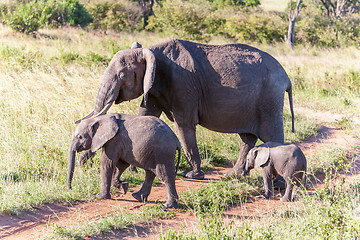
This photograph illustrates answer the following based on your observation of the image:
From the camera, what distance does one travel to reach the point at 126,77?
19.9 feet

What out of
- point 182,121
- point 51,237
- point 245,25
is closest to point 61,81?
point 182,121

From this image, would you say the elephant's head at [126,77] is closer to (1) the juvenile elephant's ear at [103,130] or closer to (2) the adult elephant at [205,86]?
(2) the adult elephant at [205,86]

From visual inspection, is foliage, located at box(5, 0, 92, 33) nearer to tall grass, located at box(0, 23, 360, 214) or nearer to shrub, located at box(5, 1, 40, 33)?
shrub, located at box(5, 1, 40, 33)

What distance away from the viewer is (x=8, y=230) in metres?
4.86

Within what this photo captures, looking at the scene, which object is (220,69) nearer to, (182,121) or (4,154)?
(182,121)

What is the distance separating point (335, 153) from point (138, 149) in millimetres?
4047

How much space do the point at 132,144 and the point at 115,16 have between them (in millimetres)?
Result: 21379

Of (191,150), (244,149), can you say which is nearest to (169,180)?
(191,150)

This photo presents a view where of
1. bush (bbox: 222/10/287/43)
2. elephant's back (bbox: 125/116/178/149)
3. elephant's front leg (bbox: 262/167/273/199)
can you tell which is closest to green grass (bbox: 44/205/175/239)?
elephant's back (bbox: 125/116/178/149)

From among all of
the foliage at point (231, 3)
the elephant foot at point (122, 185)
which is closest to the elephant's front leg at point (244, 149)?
the elephant foot at point (122, 185)

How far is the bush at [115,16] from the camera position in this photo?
82.2ft

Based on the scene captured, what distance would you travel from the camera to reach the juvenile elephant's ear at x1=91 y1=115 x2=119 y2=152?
5.31 m

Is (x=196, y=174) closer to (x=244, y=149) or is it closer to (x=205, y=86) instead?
(x=244, y=149)

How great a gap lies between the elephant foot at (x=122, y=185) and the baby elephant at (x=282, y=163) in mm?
1737
